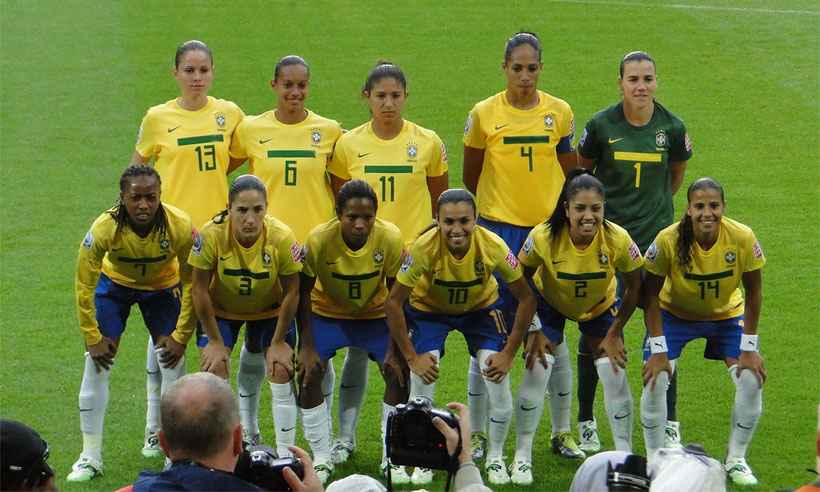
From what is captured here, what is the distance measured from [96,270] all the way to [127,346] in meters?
2.38

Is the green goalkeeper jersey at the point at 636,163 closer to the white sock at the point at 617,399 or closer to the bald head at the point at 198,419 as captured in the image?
the white sock at the point at 617,399

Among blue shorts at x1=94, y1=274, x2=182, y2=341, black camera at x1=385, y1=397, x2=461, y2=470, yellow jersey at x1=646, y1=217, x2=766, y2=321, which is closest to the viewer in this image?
black camera at x1=385, y1=397, x2=461, y2=470

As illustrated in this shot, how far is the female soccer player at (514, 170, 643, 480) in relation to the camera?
6840 millimetres

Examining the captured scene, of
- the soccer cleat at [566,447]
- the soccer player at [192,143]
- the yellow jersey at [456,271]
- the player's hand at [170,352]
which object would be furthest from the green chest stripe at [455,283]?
the soccer player at [192,143]

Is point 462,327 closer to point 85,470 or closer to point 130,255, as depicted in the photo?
point 130,255

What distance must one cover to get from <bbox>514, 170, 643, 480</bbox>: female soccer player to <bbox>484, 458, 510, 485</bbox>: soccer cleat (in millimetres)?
122

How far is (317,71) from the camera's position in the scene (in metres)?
16.8

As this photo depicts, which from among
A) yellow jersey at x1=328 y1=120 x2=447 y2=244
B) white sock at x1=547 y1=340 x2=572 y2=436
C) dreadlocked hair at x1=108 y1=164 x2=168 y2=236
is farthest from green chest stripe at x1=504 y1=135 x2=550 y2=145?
dreadlocked hair at x1=108 y1=164 x2=168 y2=236

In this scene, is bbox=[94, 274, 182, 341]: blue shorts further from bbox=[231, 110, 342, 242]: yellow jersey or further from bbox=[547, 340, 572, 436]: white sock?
bbox=[547, 340, 572, 436]: white sock

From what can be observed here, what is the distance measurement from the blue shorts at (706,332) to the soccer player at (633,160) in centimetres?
51

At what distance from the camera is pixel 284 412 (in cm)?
693

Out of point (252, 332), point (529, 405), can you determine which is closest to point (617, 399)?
point (529, 405)

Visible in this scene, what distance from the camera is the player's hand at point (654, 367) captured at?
687cm

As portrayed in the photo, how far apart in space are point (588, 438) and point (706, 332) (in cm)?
95
